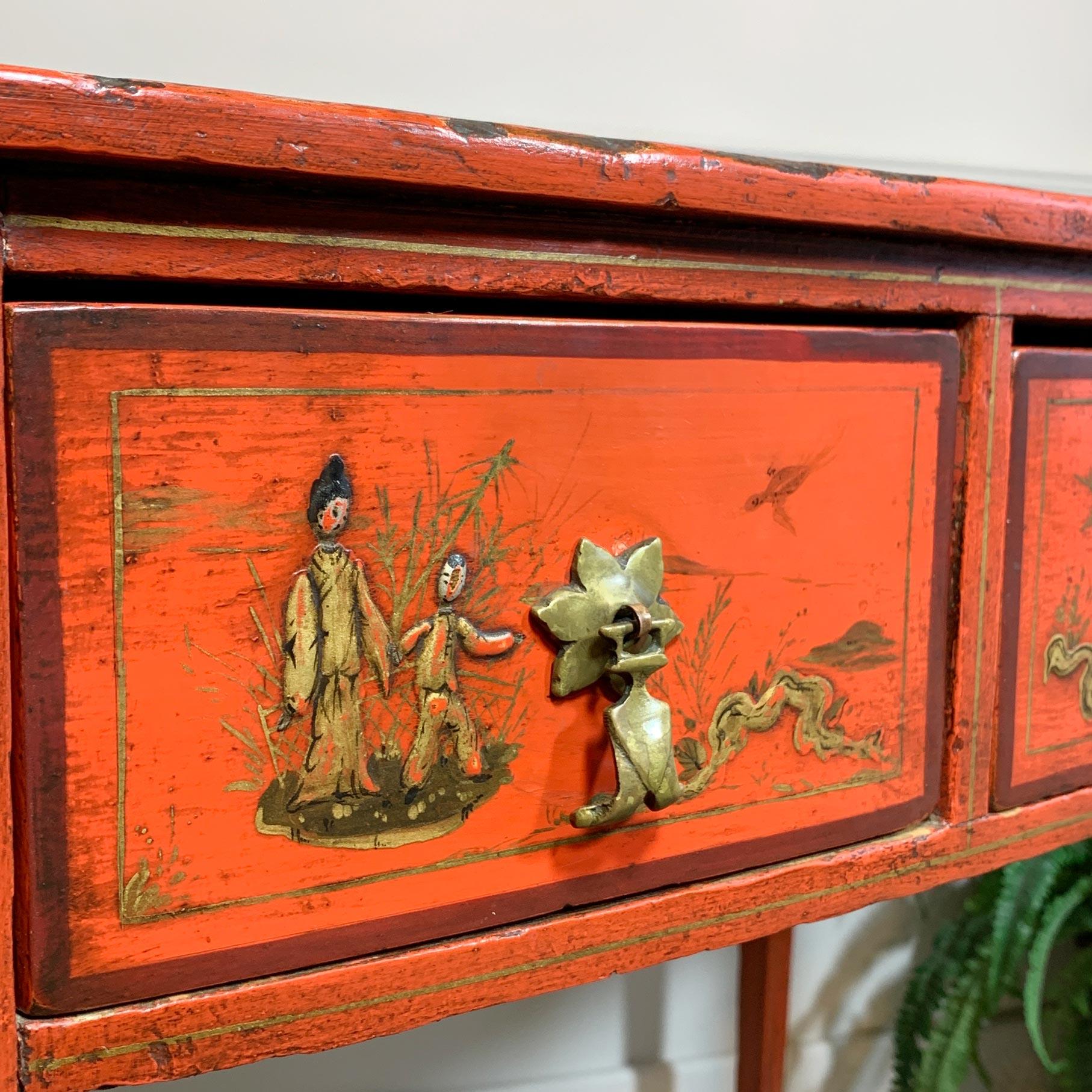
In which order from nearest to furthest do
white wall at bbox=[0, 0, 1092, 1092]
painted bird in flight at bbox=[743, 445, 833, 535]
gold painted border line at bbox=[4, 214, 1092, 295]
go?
1. gold painted border line at bbox=[4, 214, 1092, 295]
2. painted bird in flight at bbox=[743, 445, 833, 535]
3. white wall at bbox=[0, 0, 1092, 1092]

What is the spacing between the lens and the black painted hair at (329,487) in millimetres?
346

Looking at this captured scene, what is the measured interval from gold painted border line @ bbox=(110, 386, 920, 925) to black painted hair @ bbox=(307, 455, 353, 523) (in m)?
0.02

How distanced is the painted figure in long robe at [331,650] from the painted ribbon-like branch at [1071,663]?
0.36 meters

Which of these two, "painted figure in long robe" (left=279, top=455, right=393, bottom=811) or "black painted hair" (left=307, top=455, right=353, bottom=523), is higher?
"black painted hair" (left=307, top=455, right=353, bottom=523)

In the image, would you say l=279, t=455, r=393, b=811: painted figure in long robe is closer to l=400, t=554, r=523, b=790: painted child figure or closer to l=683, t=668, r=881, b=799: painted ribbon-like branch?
l=400, t=554, r=523, b=790: painted child figure

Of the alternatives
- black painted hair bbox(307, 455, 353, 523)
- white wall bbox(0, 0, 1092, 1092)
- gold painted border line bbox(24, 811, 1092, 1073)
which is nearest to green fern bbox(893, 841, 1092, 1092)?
white wall bbox(0, 0, 1092, 1092)

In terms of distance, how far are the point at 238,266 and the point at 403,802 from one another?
0.19 metres

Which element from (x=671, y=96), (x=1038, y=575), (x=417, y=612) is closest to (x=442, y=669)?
(x=417, y=612)

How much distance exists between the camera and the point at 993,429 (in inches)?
19.4

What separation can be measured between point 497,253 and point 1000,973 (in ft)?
2.45

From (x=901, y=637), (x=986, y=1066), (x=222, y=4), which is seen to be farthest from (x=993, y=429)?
(x=986, y=1066)

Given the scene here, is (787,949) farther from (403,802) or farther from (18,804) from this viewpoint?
(18,804)

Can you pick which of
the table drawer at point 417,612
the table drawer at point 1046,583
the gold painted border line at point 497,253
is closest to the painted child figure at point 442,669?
the table drawer at point 417,612

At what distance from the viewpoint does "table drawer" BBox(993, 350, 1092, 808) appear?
1.67 feet
